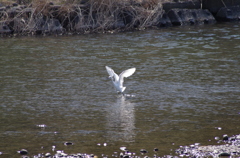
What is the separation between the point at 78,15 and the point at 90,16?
0.50m

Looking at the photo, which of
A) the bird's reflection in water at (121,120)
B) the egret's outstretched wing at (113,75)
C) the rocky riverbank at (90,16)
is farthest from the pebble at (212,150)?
the rocky riverbank at (90,16)

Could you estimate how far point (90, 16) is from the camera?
19.9 m

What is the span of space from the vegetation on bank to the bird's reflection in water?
408 inches

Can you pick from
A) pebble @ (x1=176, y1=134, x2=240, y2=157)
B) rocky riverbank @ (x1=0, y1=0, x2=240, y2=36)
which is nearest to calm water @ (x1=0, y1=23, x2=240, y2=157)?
pebble @ (x1=176, y1=134, x2=240, y2=157)

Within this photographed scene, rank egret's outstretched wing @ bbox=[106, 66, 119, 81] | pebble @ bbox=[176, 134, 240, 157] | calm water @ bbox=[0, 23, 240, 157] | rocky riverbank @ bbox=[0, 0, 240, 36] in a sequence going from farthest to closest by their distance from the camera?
rocky riverbank @ bbox=[0, 0, 240, 36], egret's outstretched wing @ bbox=[106, 66, 119, 81], calm water @ bbox=[0, 23, 240, 157], pebble @ bbox=[176, 134, 240, 157]

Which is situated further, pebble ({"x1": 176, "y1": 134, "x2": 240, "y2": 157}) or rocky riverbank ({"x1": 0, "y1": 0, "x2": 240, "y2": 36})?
rocky riverbank ({"x1": 0, "y1": 0, "x2": 240, "y2": 36})

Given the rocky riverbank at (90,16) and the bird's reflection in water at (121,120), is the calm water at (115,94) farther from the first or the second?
the rocky riverbank at (90,16)

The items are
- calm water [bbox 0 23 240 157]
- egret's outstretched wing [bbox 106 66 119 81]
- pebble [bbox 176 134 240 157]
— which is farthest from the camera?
egret's outstretched wing [bbox 106 66 119 81]

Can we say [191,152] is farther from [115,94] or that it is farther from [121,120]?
[115,94]

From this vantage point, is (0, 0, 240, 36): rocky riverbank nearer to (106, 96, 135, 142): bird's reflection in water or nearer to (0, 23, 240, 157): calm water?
(0, 23, 240, 157): calm water

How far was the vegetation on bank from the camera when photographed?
1936 cm

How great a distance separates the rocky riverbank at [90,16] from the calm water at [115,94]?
171 centimetres

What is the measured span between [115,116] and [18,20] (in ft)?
38.8

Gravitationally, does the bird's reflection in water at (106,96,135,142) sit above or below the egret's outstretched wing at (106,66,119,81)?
below
